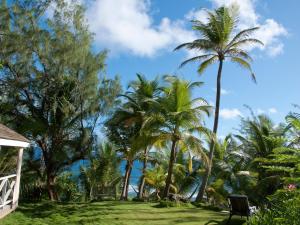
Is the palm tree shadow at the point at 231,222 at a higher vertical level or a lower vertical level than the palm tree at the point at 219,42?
lower

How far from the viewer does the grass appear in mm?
12352

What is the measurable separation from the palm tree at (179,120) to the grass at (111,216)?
2689 mm

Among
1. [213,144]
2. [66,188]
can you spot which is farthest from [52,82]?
[213,144]

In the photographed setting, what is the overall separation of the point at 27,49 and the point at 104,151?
8.95 m

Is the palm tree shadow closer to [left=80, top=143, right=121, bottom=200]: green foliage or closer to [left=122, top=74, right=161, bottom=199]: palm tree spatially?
[left=122, top=74, right=161, bottom=199]: palm tree

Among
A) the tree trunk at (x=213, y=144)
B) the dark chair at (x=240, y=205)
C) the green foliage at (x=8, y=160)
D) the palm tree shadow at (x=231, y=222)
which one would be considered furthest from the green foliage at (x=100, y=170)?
the dark chair at (x=240, y=205)

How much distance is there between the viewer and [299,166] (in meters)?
2.99

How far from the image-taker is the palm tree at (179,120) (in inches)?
680

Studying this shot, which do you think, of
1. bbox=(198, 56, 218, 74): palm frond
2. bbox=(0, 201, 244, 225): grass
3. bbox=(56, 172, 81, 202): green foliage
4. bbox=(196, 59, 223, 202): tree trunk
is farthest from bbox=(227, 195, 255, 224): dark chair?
bbox=(56, 172, 81, 202): green foliage

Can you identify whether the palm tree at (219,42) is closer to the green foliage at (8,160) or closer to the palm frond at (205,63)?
the palm frond at (205,63)

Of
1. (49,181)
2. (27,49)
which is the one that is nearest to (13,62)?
(27,49)

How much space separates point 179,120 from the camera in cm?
1727

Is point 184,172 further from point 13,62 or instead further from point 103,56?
point 13,62

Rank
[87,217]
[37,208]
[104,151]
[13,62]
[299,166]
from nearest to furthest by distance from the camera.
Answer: [299,166] < [87,217] < [37,208] < [13,62] < [104,151]
